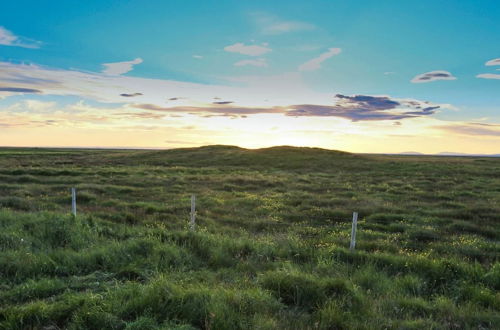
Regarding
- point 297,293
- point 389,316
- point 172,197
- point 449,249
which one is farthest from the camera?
point 172,197

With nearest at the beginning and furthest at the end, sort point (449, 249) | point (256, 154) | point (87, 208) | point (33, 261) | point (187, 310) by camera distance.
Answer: point (187, 310)
point (33, 261)
point (449, 249)
point (87, 208)
point (256, 154)

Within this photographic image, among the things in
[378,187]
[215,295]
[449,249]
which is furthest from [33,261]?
[378,187]

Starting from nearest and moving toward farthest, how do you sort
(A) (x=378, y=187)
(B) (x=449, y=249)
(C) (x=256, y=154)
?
1. (B) (x=449, y=249)
2. (A) (x=378, y=187)
3. (C) (x=256, y=154)

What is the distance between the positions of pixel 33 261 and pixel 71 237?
1.97 m

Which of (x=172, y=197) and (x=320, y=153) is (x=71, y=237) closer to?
(x=172, y=197)

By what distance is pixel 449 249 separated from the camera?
11703 millimetres

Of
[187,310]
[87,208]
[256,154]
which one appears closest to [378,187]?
[87,208]

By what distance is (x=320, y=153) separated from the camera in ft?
217

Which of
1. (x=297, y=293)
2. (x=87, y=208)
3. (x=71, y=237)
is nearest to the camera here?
(x=297, y=293)

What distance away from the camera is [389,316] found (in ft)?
20.7

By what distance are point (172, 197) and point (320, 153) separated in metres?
47.1

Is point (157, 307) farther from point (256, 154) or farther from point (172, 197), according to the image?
point (256, 154)

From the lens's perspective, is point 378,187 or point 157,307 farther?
point 378,187

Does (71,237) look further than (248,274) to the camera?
Yes
